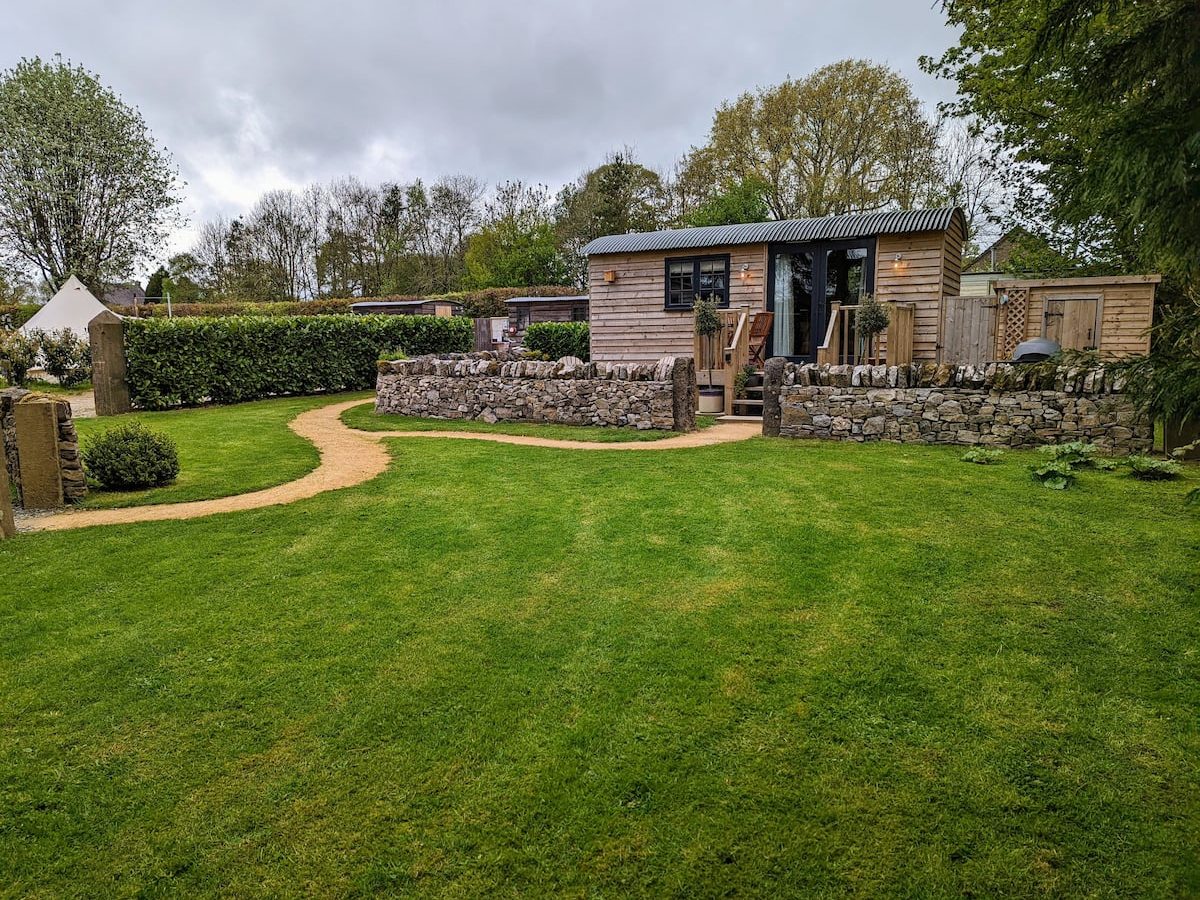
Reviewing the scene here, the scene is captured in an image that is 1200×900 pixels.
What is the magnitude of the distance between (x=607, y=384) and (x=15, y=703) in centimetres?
800

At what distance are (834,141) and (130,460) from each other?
27126mm

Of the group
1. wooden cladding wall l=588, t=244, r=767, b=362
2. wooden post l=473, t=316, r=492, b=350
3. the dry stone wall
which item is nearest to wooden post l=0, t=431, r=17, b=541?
the dry stone wall

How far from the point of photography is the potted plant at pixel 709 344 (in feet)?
36.6

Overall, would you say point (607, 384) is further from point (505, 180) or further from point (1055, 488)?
point (505, 180)

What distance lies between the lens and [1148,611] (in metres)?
3.46

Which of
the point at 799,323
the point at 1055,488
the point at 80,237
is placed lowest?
the point at 1055,488

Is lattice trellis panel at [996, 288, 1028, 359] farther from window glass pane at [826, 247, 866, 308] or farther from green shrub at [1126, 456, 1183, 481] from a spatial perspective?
green shrub at [1126, 456, 1183, 481]

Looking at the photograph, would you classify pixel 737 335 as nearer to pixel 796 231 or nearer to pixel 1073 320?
pixel 796 231

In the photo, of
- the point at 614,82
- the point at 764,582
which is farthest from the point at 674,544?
the point at 614,82

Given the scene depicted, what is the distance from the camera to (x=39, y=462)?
5742 mm

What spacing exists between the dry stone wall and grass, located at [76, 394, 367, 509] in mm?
181

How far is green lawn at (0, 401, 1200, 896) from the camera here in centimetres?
196

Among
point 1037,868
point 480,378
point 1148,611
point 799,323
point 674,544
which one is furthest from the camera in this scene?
point 799,323

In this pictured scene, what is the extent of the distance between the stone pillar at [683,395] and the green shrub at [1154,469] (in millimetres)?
5182
